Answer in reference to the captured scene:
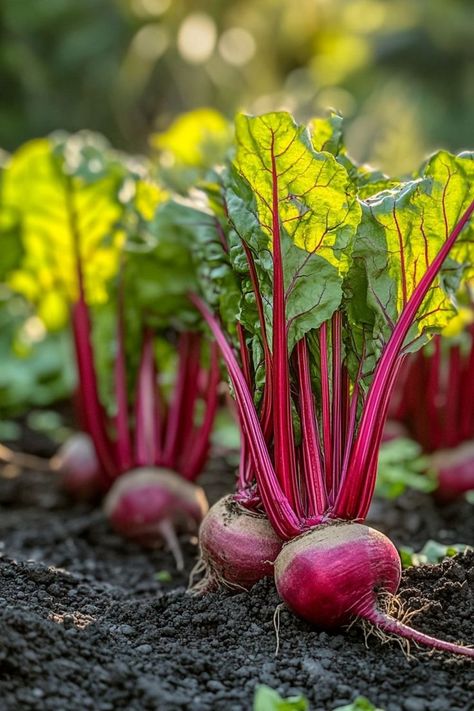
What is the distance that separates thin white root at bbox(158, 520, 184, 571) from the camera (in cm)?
359

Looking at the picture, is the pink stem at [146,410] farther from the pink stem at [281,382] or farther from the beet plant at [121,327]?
the pink stem at [281,382]

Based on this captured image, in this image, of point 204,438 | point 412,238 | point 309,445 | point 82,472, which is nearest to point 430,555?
point 309,445

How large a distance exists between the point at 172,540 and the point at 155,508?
0.21 meters

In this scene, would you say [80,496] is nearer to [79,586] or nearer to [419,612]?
[79,586]

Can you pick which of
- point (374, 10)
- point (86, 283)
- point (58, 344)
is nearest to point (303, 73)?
point (374, 10)

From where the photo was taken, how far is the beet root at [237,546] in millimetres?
2680

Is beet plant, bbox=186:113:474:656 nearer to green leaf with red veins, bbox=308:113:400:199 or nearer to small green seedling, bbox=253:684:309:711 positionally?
green leaf with red veins, bbox=308:113:400:199

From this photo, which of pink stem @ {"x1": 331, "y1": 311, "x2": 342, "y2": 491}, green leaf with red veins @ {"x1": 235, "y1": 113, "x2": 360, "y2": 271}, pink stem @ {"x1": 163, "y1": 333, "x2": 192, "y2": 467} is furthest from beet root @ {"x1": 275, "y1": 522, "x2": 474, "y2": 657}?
pink stem @ {"x1": 163, "y1": 333, "x2": 192, "y2": 467}

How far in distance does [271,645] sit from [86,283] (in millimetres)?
2636

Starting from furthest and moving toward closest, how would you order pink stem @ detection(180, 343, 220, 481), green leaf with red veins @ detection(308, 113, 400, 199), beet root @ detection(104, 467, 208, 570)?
pink stem @ detection(180, 343, 220, 481)
beet root @ detection(104, 467, 208, 570)
green leaf with red veins @ detection(308, 113, 400, 199)

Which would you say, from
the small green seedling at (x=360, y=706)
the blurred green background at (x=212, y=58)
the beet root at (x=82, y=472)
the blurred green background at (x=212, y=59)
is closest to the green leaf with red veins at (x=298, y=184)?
the small green seedling at (x=360, y=706)

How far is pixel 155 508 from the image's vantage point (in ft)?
12.8

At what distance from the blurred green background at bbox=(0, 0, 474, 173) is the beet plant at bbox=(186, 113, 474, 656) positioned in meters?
18.2

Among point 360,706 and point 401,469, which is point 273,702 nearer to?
point 360,706
